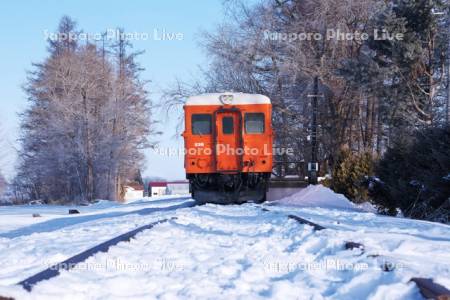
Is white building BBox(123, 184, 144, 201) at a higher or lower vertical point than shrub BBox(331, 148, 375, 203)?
lower

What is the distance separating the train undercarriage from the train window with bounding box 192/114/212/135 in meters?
1.28

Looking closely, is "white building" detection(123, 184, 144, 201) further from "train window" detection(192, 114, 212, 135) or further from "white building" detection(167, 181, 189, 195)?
"train window" detection(192, 114, 212, 135)

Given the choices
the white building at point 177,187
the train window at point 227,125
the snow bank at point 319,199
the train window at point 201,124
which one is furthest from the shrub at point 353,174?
the white building at point 177,187

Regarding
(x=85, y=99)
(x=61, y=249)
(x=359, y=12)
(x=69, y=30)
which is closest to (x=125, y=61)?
(x=69, y=30)

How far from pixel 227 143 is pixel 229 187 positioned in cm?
130

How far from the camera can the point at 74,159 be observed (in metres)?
39.8

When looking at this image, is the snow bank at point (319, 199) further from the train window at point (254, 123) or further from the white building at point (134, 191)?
the white building at point (134, 191)

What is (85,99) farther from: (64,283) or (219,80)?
(64,283)

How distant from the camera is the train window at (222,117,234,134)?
17016 mm

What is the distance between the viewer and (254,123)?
55.7ft

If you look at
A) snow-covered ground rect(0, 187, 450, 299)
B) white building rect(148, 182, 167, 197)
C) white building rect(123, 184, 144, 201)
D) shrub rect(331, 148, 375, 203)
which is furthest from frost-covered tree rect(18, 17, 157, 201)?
white building rect(148, 182, 167, 197)

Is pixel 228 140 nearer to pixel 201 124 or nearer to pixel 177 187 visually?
pixel 201 124

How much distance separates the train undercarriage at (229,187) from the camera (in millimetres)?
16953

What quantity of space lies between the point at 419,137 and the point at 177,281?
1049 cm
